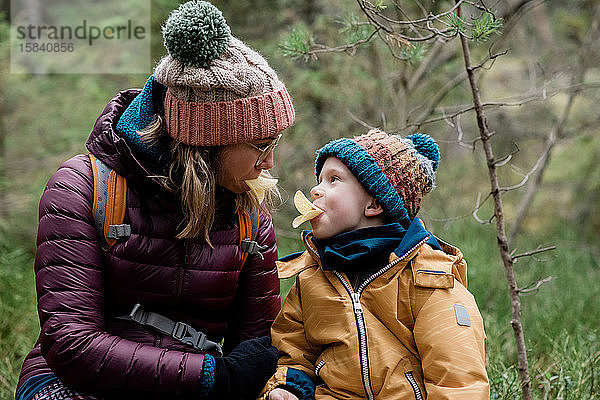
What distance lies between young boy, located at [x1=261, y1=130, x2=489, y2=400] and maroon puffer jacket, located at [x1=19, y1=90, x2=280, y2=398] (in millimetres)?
333

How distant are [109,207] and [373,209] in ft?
3.10

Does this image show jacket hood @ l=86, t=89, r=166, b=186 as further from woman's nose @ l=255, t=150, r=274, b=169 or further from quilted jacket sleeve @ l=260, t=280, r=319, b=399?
quilted jacket sleeve @ l=260, t=280, r=319, b=399

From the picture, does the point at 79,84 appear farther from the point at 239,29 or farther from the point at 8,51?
the point at 239,29

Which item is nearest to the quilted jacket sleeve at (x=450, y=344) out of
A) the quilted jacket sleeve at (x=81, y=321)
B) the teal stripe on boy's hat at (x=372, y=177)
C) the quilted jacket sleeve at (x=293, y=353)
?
the teal stripe on boy's hat at (x=372, y=177)

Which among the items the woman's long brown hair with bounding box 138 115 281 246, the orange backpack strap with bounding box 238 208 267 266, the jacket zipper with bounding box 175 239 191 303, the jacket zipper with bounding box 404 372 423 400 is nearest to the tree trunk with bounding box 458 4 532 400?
the jacket zipper with bounding box 404 372 423 400

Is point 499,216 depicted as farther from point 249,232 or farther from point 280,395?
point 280,395

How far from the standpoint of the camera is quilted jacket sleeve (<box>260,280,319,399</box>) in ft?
7.76

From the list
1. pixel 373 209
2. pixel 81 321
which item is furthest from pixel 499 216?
pixel 81 321

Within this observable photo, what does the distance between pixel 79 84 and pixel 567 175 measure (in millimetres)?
6601

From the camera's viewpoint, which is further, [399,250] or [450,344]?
[399,250]

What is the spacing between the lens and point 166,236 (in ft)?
7.74

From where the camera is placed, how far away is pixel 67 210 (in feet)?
7.22

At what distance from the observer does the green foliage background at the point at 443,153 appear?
4.08 m

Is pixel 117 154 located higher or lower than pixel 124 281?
higher
